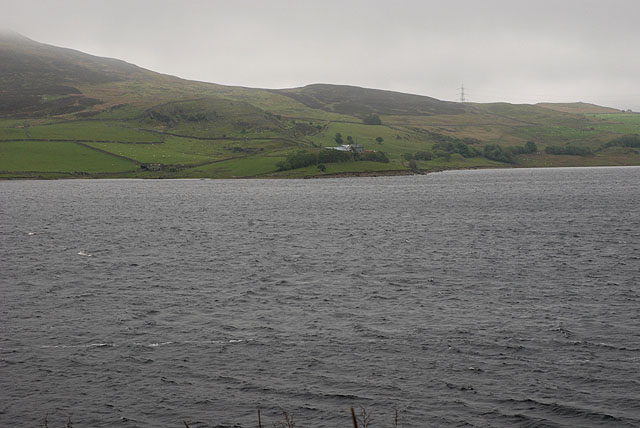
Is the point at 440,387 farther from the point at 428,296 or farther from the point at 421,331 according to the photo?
the point at 428,296

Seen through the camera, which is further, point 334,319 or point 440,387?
point 334,319

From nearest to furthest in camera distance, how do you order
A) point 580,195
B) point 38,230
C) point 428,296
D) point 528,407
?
point 528,407 < point 428,296 < point 38,230 < point 580,195

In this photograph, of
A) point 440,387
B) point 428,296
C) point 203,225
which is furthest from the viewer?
point 203,225

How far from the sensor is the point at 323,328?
43750 millimetres

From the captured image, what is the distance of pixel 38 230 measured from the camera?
337ft

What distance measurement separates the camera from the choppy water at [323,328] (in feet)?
103

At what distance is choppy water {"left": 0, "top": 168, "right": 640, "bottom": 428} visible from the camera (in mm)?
31312

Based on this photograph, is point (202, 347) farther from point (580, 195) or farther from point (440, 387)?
point (580, 195)

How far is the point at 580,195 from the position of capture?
16250 centimetres

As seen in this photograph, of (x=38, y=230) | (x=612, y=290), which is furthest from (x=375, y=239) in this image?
(x=38, y=230)

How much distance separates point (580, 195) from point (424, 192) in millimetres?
42753

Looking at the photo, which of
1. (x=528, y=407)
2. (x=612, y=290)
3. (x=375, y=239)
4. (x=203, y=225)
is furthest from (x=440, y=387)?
(x=203, y=225)

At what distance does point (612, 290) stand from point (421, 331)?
20933mm

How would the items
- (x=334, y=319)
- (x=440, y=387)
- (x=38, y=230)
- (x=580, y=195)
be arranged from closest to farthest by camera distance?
(x=440, y=387), (x=334, y=319), (x=38, y=230), (x=580, y=195)
